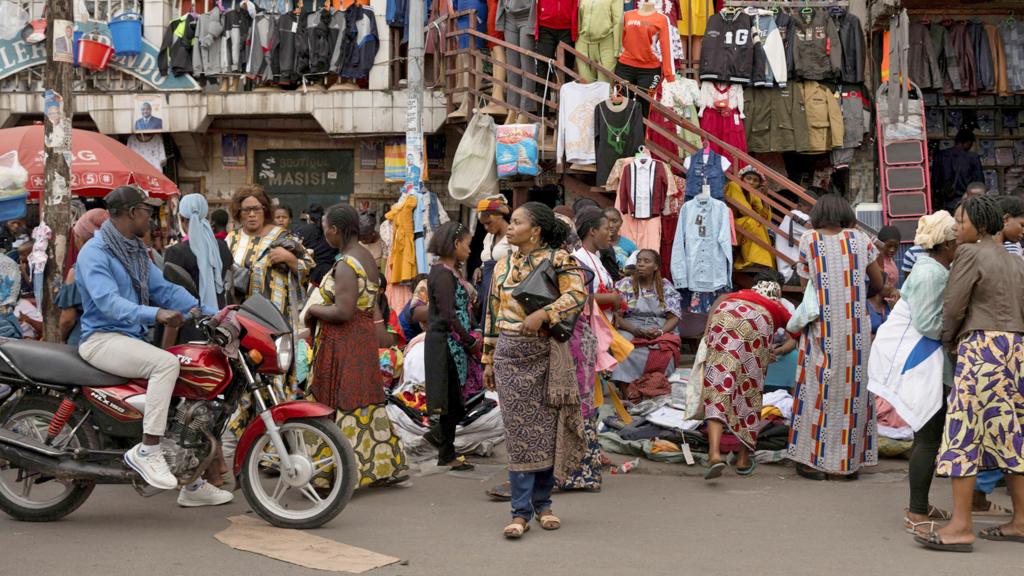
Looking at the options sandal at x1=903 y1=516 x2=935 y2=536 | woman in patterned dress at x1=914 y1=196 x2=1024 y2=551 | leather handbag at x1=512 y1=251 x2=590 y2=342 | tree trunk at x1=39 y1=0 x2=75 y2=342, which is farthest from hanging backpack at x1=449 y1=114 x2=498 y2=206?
woman in patterned dress at x1=914 y1=196 x2=1024 y2=551

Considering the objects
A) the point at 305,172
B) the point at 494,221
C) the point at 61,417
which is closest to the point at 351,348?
the point at 61,417

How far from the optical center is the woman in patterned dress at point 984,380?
18.1 feet

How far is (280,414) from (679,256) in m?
6.42

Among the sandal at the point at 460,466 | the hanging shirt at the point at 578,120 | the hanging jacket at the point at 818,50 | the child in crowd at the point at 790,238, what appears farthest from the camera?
Result: the hanging jacket at the point at 818,50

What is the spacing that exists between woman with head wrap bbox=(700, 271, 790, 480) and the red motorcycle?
2.67 metres

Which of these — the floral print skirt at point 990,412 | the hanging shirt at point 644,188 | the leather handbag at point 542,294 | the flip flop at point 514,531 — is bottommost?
the flip flop at point 514,531

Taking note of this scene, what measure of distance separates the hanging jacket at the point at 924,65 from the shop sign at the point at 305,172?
808 cm

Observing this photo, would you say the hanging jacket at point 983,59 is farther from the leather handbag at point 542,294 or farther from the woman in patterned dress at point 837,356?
the leather handbag at point 542,294

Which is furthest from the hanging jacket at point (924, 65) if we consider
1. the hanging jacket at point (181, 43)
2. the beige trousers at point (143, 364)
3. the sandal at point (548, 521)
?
the beige trousers at point (143, 364)

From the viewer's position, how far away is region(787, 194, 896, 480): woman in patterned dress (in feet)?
24.0

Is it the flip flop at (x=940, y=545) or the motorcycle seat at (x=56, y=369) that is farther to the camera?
the motorcycle seat at (x=56, y=369)

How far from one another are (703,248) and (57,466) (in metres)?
7.18

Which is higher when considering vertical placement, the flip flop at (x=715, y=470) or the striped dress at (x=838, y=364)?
the striped dress at (x=838, y=364)

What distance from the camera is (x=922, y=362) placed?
19.2ft
